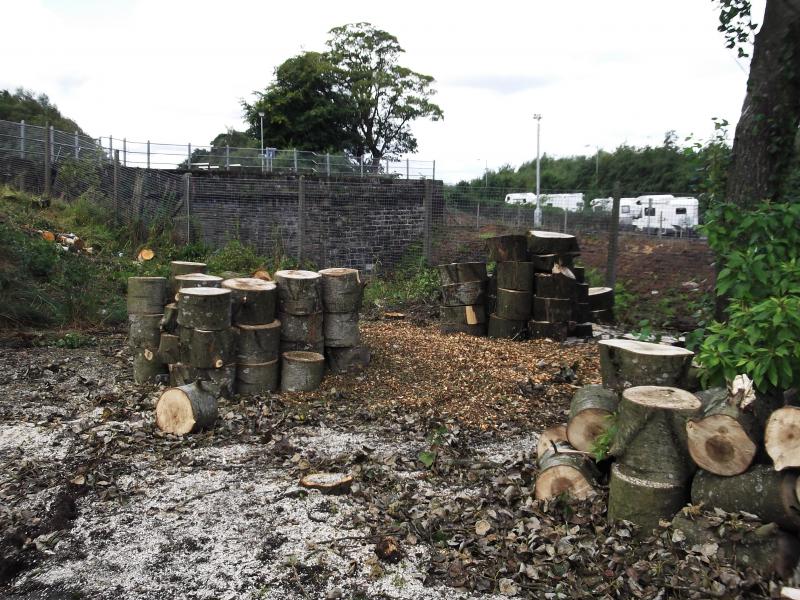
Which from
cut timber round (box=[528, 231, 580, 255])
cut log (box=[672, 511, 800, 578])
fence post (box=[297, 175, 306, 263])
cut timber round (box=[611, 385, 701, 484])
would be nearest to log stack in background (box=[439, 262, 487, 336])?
cut timber round (box=[528, 231, 580, 255])

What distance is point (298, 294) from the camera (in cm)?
636

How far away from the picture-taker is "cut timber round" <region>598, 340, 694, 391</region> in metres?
4.06

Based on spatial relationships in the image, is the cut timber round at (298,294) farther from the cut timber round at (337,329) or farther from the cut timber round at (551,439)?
the cut timber round at (551,439)

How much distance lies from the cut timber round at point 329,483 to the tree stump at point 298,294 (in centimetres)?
231

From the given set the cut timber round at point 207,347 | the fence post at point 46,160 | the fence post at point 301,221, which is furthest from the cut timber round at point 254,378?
the fence post at point 46,160

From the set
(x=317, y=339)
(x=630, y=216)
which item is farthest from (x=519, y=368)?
(x=630, y=216)

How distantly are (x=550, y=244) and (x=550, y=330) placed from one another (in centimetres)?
106

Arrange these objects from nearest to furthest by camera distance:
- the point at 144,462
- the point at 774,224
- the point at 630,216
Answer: the point at 774,224 < the point at 144,462 < the point at 630,216

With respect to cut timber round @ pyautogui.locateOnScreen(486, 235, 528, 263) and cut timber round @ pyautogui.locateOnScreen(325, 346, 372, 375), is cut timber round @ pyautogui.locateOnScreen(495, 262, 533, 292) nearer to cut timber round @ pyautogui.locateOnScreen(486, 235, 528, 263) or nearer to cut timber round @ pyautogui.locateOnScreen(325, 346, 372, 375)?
cut timber round @ pyautogui.locateOnScreen(486, 235, 528, 263)

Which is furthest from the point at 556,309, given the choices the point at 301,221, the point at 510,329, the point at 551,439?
the point at 301,221

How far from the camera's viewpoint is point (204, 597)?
→ 3.14 m

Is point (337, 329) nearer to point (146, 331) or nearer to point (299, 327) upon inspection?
point (299, 327)

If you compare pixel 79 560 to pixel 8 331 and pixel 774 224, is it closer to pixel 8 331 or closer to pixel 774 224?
pixel 774 224

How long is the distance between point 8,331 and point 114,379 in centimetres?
253
